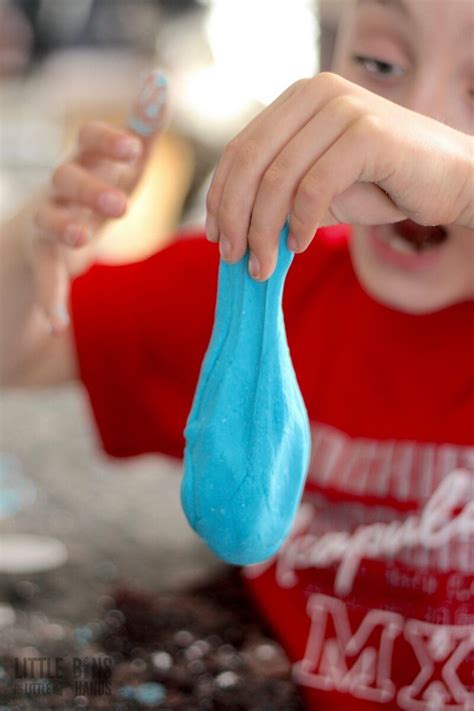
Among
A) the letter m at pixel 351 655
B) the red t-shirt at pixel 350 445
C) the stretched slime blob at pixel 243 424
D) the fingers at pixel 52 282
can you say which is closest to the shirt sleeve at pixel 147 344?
the red t-shirt at pixel 350 445

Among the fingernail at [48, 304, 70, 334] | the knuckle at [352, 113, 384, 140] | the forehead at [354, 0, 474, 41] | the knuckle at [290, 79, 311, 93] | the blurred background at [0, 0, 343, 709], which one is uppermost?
the forehead at [354, 0, 474, 41]

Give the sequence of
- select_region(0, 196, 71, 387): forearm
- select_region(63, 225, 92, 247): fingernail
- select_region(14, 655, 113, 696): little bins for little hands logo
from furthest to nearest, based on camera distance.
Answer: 1. select_region(0, 196, 71, 387): forearm
2. select_region(63, 225, 92, 247): fingernail
3. select_region(14, 655, 113, 696): little bins for little hands logo

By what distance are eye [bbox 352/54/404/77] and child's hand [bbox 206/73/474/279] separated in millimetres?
162

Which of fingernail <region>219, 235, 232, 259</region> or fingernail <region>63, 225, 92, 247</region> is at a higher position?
fingernail <region>219, 235, 232, 259</region>

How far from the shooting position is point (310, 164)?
1.10 feet

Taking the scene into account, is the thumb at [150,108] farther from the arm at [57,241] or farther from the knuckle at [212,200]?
the knuckle at [212,200]

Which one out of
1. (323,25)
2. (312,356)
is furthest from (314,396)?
(323,25)

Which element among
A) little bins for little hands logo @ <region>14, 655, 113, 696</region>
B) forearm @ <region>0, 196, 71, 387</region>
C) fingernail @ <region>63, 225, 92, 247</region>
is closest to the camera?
little bins for little hands logo @ <region>14, 655, 113, 696</region>

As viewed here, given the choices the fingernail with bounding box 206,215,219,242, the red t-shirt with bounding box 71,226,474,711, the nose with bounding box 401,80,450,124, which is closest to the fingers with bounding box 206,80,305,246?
the fingernail with bounding box 206,215,219,242

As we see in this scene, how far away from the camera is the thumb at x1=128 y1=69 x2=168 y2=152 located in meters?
0.53

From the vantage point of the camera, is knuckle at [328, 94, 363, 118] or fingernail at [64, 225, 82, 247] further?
fingernail at [64, 225, 82, 247]

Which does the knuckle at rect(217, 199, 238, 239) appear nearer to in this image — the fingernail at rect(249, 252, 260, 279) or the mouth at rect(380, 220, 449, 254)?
the fingernail at rect(249, 252, 260, 279)

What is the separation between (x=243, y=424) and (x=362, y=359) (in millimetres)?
265

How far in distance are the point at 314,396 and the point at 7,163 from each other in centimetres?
166
